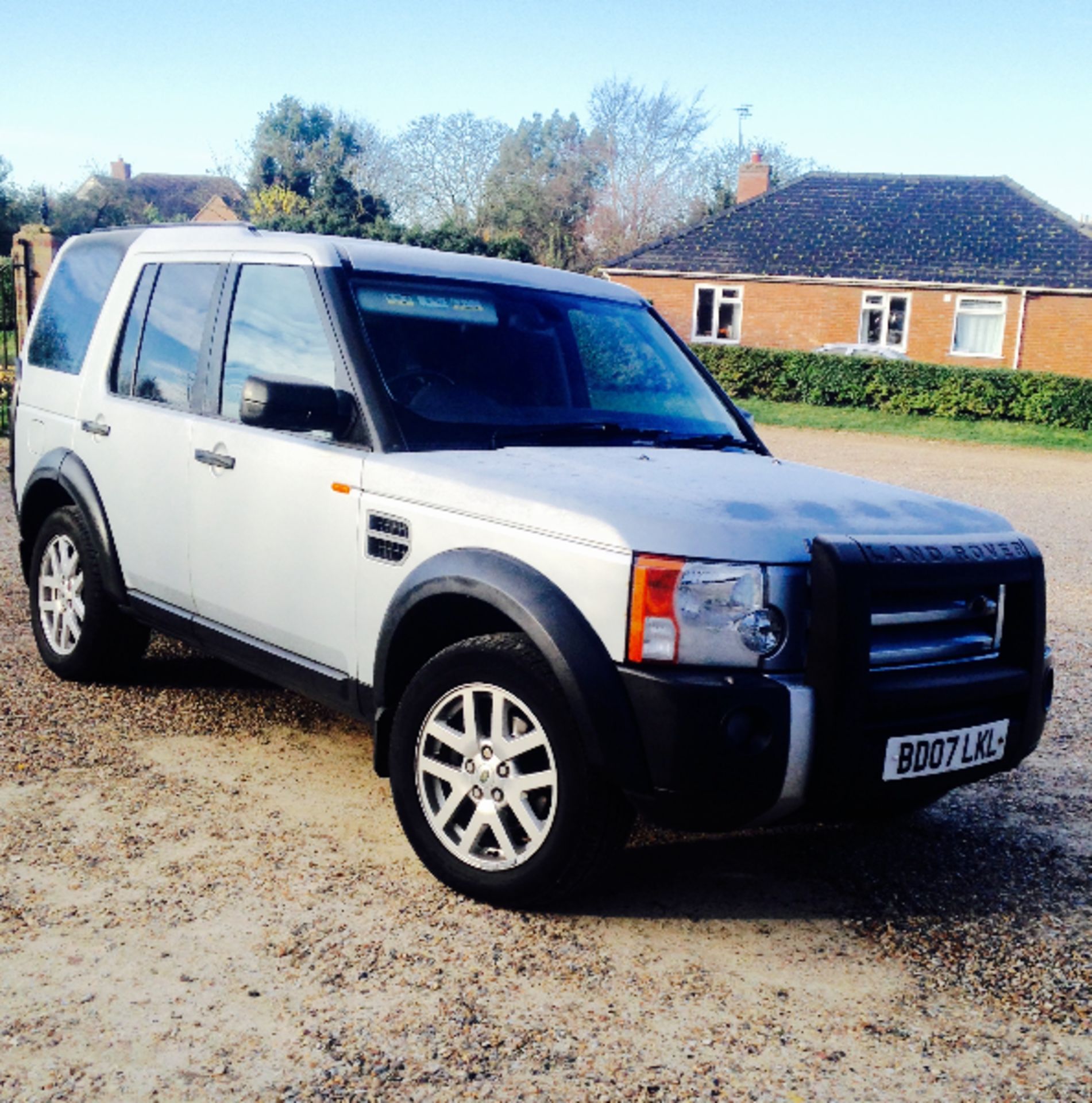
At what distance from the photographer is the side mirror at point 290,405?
419 cm

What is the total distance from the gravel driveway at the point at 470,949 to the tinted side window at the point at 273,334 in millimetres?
1525

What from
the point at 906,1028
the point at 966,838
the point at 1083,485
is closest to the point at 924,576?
the point at 906,1028

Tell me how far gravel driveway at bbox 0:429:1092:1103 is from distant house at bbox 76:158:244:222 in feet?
245

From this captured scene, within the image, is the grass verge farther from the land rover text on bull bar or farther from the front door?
the land rover text on bull bar

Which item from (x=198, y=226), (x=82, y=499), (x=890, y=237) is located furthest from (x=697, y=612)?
(x=890, y=237)

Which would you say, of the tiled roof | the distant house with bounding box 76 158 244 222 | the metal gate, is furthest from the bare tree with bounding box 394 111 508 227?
the metal gate

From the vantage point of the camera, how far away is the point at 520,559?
378 centimetres

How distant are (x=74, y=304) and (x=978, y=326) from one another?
34.9 metres

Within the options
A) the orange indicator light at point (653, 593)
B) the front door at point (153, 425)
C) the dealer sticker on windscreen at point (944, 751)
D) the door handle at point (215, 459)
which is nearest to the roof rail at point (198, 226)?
the front door at point (153, 425)

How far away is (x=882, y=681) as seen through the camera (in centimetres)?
363

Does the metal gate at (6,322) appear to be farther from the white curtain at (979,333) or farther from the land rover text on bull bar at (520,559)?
the white curtain at (979,333)

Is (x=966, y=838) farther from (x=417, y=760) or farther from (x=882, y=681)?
(x=417, y=760)

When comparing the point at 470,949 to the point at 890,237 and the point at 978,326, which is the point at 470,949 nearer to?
the point at 978,326

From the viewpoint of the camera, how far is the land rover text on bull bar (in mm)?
3516
